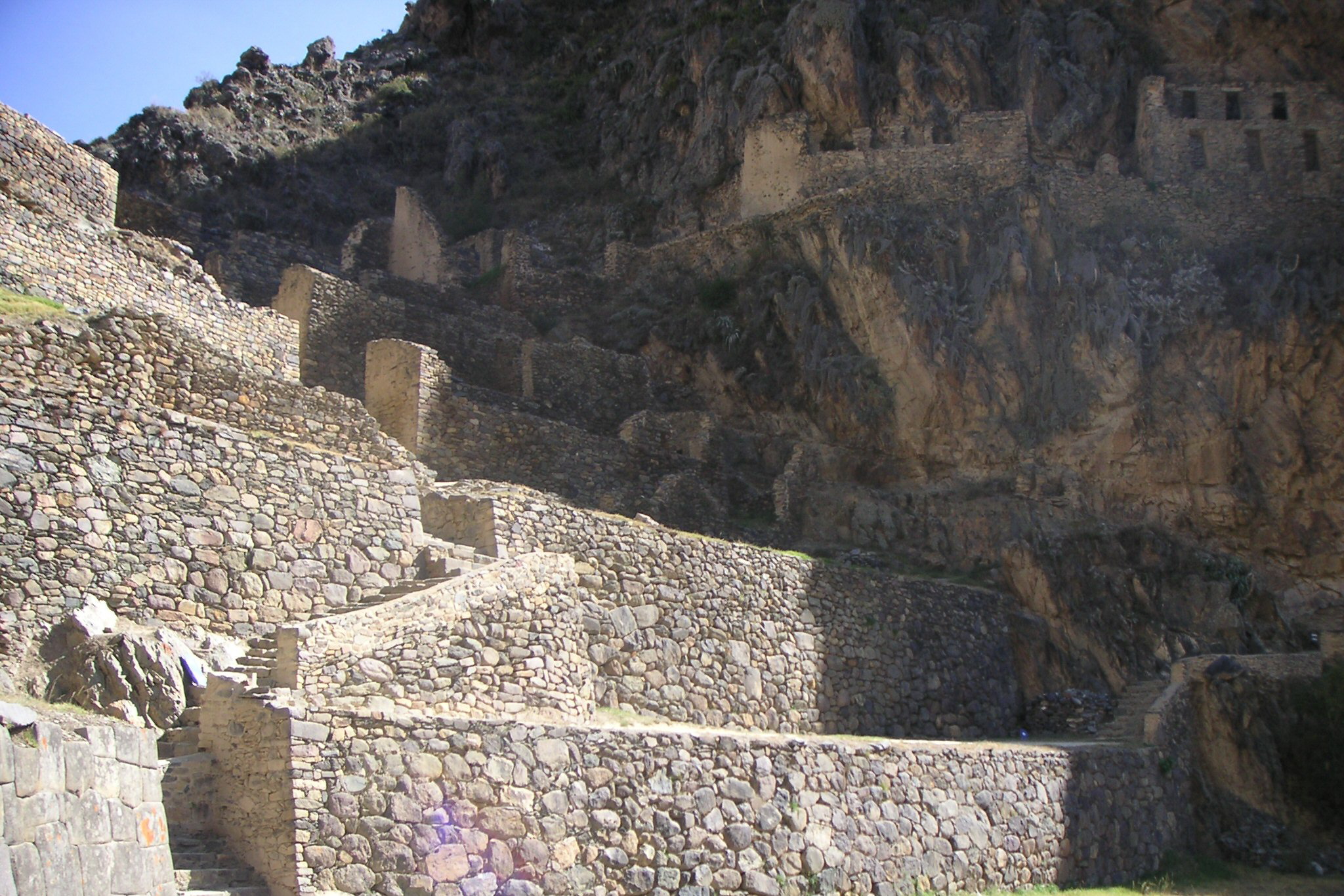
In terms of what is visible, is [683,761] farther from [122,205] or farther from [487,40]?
[487,40]

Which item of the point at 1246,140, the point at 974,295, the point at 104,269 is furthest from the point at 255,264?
the point at 1246,140

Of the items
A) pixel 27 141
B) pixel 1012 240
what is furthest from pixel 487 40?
pixel 27 141

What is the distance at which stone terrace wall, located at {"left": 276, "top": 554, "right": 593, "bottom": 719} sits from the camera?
13219mm

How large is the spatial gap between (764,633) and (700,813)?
218 inches

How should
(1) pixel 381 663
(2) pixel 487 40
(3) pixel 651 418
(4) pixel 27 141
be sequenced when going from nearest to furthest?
(1) pixel 381 663 < (4) pixel 27 141 < (3) pixel 651 418 < (2) pixel 487 40

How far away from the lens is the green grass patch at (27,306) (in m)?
16.3

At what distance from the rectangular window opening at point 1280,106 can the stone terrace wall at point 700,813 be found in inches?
812

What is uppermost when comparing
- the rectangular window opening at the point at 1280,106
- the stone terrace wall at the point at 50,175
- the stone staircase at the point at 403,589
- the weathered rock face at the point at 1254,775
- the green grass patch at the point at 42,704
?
the rectangular window opening at the point at 1280,106

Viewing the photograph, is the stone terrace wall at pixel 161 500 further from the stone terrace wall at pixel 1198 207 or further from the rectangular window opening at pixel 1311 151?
the rectangular window opening at pixel 1311 151

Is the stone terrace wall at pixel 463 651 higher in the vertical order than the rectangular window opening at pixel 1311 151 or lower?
lower

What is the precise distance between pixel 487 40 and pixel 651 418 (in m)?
26.1

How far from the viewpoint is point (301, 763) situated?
1150 cm

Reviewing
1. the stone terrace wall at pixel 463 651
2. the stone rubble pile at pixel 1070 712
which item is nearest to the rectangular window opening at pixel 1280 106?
the stone rubble pile at pixel 1070 712

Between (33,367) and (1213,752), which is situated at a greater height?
(33,367)
